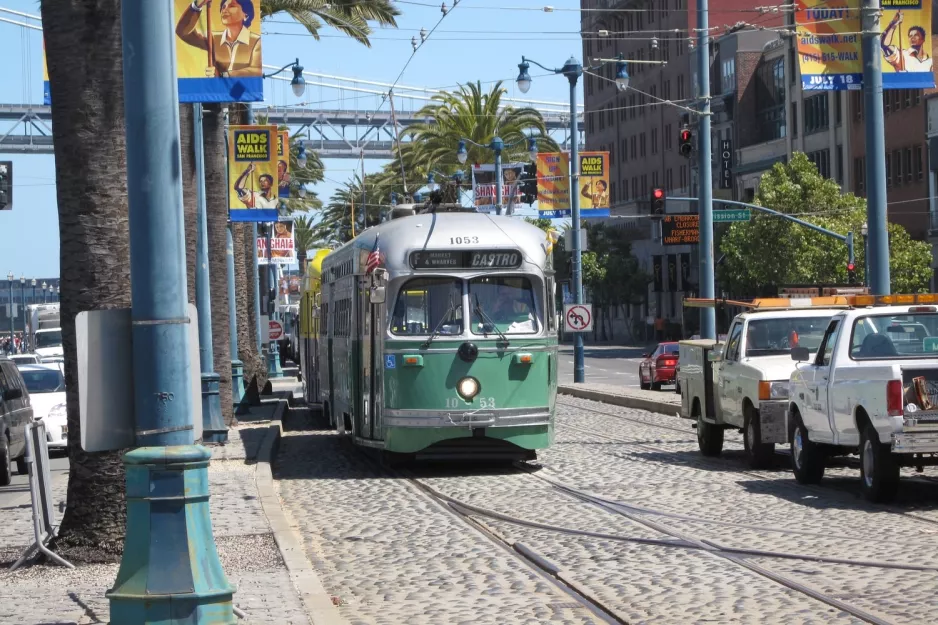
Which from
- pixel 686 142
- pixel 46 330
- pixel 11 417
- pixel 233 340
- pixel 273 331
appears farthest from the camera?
pixel 273 331

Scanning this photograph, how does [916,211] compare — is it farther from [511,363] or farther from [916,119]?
[511,363]

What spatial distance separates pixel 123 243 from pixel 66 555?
2.34 meters

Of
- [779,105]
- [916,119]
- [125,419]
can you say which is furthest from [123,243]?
[779,105]

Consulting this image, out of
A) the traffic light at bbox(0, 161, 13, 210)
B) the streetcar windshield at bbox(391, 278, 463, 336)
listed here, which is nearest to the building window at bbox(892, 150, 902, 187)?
the traffic light at bbox(0, 161, 13, 210)

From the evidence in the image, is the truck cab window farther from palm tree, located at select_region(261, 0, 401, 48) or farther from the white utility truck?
the white utility truck

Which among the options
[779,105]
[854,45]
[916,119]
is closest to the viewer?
[854,45]

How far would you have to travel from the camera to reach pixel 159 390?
26.8 ft

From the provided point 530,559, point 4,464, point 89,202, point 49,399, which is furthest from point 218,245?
point 530,559

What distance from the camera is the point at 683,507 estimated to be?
15.5m

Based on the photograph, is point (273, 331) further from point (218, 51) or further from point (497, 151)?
point (218, 51)

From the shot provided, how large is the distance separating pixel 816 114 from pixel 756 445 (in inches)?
2641

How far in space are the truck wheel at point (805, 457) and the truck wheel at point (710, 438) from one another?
153 inches

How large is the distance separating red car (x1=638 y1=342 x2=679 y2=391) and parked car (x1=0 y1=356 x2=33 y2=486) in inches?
994

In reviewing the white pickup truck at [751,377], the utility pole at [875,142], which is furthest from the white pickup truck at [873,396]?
the utility pole at [875,142]
